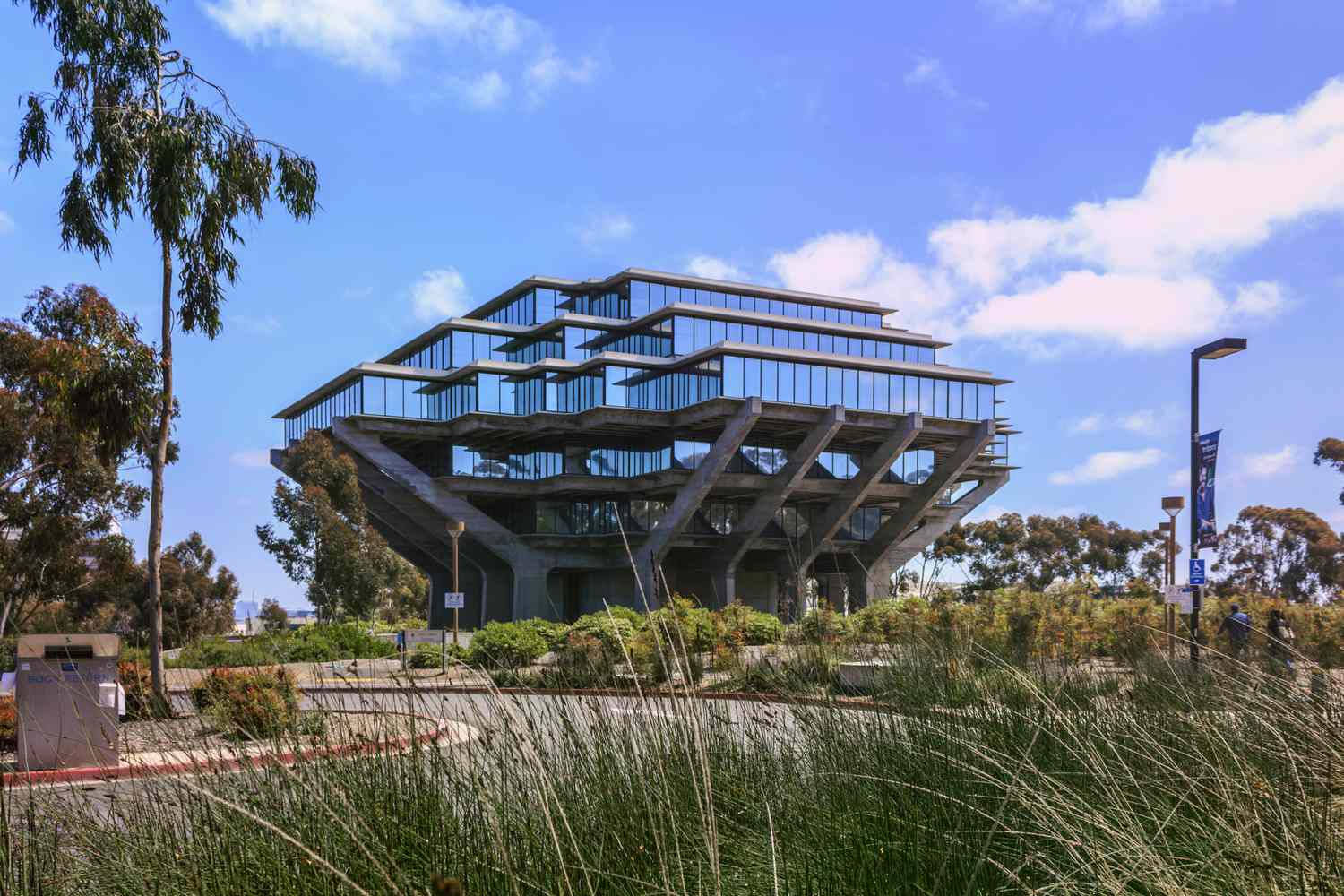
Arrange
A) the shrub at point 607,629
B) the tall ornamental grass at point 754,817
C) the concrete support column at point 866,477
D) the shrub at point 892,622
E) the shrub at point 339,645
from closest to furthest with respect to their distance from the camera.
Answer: the tall ornamental grass at point 754,817, the shrub at point 892,622, the shrub at point 607,629, the shrub at point 339,645, the concrete support column at point 866,477

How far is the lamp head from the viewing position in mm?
22047

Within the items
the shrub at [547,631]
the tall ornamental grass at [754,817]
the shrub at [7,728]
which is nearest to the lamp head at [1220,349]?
the shrub at [547,631]

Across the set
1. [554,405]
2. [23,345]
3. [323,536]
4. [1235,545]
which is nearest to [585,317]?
[554,405]

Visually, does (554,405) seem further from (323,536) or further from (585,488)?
(323,536)

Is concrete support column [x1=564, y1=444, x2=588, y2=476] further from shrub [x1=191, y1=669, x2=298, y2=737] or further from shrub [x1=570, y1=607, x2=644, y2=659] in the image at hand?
shrub [x1=191, y1=669, x2=298, y2=737]

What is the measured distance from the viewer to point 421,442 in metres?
64.7

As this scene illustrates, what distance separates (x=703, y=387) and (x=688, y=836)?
52033mm

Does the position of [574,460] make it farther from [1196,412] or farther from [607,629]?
[1196,412]

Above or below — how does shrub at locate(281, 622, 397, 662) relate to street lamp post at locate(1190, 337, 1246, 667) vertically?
below

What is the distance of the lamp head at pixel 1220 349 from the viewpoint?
72.3 ft

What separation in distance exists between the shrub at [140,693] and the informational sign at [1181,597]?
54.9ft

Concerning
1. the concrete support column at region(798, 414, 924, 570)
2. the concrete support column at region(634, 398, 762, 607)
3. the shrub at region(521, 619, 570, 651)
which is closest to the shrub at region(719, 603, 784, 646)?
the shrub at region(521, 619, 570, 651)

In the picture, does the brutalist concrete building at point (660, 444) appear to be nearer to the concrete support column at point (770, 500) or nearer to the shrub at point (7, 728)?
the concrete support column at point (770, 500)

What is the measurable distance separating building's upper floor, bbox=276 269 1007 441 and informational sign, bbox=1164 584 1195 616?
3430cm
